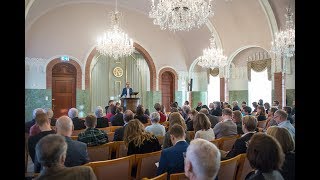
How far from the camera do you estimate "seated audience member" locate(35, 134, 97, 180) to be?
2111 millimetres

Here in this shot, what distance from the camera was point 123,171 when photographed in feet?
10.2

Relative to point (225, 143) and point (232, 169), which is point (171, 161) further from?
point (225, 143)

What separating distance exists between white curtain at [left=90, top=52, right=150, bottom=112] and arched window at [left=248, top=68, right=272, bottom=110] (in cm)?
611

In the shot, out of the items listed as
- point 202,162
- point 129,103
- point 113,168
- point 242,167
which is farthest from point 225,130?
point 129,103

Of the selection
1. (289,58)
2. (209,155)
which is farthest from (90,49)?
(209,155)

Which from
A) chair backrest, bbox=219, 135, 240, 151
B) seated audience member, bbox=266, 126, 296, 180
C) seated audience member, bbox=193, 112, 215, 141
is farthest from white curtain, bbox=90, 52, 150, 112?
seated audience member, bbox=266, 126, 296, 180

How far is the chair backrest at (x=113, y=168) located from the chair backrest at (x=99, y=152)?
2.87 ft

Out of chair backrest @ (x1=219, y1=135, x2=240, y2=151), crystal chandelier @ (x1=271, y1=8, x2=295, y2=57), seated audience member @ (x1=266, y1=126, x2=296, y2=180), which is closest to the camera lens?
seated audience member @ (x1=266, y1=126, x2=296, y2=180)

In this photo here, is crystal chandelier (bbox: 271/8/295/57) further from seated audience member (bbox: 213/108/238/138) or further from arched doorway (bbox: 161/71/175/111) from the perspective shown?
arched doorway (bbox: 161/71/175/111)

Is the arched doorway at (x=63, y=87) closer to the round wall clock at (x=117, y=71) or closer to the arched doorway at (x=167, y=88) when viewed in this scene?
the round wall clock at (x=117, y=71)

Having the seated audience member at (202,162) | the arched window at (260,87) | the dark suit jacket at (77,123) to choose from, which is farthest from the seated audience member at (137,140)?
the arched window at (260,87)

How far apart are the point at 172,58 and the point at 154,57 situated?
4.00 feet

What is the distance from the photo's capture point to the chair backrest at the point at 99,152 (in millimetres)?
3900
